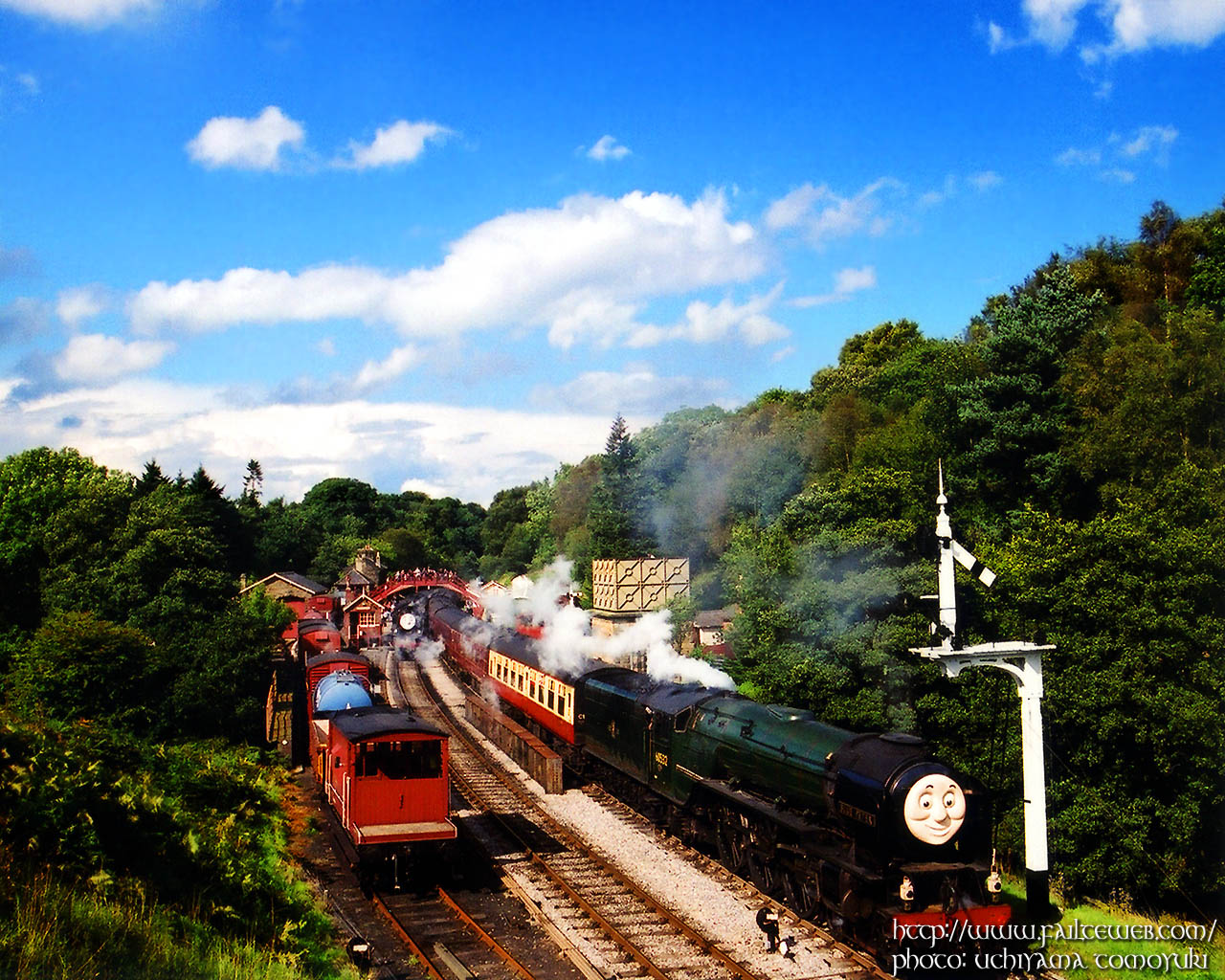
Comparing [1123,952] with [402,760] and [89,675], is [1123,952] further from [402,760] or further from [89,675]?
[89,675]

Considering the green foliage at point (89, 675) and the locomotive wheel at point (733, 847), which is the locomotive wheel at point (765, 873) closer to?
the locomotive wheel at point (733, 847)

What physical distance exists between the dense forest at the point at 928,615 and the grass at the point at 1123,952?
3362 millimetres

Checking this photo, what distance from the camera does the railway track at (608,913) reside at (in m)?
14.7

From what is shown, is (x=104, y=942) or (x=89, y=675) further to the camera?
(x=89, y=675)

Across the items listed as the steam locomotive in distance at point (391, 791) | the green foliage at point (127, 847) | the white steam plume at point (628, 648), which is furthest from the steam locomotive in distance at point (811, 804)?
the green foliage at point (127, 847)

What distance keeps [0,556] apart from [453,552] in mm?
80441

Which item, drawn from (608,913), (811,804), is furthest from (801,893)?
(608,913)

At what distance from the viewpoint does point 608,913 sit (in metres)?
17.1

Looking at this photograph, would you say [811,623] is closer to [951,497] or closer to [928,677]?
[928,677]

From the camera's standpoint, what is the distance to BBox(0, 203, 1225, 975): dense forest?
14039 millimetres

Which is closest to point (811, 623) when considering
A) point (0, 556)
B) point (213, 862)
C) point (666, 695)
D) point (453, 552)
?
point (666, 695)

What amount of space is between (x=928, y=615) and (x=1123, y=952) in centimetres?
1231

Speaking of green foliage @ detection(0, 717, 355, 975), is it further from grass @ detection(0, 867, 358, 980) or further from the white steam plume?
the white steam plume

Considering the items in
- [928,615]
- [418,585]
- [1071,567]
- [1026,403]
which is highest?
[1026,403]
